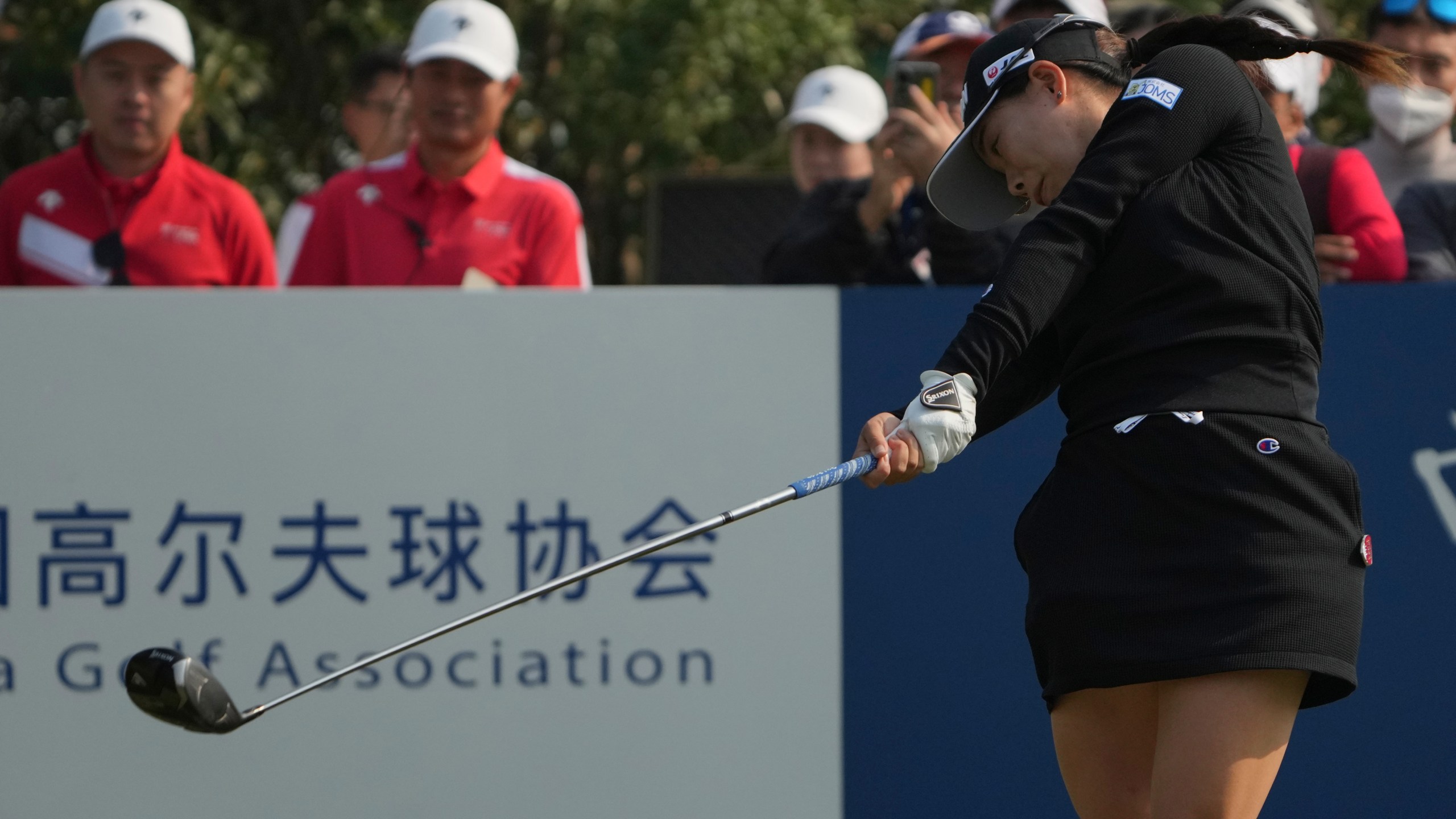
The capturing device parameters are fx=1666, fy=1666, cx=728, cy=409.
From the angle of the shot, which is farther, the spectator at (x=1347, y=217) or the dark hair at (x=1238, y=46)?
the spectator at (x=1347, y=217)

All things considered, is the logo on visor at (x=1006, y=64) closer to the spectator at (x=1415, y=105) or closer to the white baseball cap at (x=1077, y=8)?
the white baseball cap at (x=1077, y=8)

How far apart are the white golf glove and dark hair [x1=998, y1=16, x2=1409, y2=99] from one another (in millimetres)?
655

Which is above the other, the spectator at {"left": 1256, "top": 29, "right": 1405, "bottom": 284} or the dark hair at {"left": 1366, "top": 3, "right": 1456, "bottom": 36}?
the dark hair at {"left": 1366, "top": 3, "right": 1456, "bottom": 36}

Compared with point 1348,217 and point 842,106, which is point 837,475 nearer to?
point 1348,217

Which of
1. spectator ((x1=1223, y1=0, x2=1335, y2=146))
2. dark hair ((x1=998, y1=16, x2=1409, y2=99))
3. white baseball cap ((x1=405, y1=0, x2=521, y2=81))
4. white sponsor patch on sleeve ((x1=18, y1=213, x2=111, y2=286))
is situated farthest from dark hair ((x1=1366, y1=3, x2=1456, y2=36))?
white sponsor patch on sleeve ((x1=18, y1=213, x2=111, y2=286))

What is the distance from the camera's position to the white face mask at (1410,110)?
470 centimetres

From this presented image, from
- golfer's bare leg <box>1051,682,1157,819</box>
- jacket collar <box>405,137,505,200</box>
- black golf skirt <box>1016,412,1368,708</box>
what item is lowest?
golfer's bare leg <box>1051,682,1157,819</box>

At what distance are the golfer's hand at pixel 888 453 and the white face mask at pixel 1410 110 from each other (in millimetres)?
2843

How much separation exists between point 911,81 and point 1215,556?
2188mm

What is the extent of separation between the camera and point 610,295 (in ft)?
13.4

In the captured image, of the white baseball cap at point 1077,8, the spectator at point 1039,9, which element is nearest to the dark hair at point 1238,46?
the white baseball cap at point 1077,8

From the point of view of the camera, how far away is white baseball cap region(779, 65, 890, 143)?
5.55 m

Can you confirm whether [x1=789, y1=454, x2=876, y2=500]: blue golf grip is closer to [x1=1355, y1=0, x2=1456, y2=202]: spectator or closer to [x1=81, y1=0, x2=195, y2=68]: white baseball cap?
[x1=1355, y1=0, x2=1456, y2=202]: spectator

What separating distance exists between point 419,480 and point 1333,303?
2.28 m
